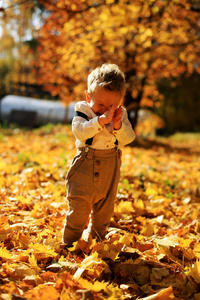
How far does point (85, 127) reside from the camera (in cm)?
178

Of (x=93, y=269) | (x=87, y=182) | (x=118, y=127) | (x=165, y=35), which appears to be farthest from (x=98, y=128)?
(x=165, y=35)

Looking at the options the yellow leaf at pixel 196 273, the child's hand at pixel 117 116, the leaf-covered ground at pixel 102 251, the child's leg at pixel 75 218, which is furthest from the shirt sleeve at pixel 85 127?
the yellow leaf at pixel 196 273

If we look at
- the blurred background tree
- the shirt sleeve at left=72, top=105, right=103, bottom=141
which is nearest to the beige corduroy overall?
the shirt sleeve at left=72, top=105, right=103, bottom=141

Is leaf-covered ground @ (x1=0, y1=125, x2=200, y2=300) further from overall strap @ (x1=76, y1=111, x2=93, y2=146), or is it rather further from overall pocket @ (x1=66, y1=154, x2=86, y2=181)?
overall strap @ (x1=76, y1=111, x2=93, y2=146)

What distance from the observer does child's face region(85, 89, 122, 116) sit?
70.5 inches

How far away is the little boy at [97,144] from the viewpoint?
178 cm

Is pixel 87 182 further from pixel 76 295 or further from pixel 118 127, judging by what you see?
pixel 76 295

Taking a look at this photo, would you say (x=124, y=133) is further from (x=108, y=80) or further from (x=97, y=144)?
(x=108, y=80)

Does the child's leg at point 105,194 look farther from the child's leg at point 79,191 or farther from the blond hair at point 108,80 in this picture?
the blond hair at point 108,80

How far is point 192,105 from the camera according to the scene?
16.9m

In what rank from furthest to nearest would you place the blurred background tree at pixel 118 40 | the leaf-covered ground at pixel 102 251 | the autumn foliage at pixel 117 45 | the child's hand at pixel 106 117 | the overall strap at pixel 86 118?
the autumn foliage at pixel 117 45 → the blurred background tree at pixel 118 40 → the overall strap at pixel 86 118 → the child's hand at pixel 106 117 → the leaf-covered ground at pixel 102 251

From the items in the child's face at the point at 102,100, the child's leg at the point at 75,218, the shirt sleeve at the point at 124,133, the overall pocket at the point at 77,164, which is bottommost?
the child's leg at the point at 75,218

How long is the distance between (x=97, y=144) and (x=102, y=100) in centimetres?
28

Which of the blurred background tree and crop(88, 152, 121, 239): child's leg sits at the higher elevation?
the blurred background tree
